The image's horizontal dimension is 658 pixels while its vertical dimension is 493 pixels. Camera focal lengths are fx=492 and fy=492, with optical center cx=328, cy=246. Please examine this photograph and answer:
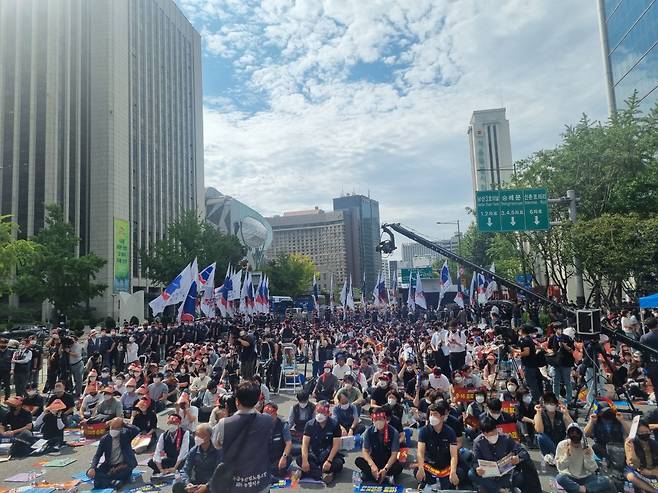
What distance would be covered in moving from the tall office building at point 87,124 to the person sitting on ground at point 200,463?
150 ft

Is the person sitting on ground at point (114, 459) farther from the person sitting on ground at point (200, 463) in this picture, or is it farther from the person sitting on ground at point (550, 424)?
the person sitting on ground at point (550, 424)

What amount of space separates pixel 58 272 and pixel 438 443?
120ft

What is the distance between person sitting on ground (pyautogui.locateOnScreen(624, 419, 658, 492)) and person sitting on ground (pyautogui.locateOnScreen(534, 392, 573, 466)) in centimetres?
153

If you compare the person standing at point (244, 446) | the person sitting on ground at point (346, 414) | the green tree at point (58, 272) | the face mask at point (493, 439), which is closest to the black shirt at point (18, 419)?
the person sitting on ground at point (346, 414)

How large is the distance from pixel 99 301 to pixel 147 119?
91.6 feet

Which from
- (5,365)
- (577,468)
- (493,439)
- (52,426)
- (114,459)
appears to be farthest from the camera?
(5,365)

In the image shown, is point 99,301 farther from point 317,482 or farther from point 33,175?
point 317,482

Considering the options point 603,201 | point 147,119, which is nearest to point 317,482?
point 603,201

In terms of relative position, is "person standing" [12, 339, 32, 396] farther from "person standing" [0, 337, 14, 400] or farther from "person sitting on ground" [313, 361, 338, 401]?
"person sitting on ground" [313, 361, 338, 401]

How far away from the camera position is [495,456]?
23.1 feet

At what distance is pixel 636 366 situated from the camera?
1393 centimetres

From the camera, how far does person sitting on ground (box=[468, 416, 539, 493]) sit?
22.6 ft

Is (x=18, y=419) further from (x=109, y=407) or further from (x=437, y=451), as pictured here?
(x=437, y=451)

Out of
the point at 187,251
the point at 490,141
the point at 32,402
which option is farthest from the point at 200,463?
the point at 490,141
